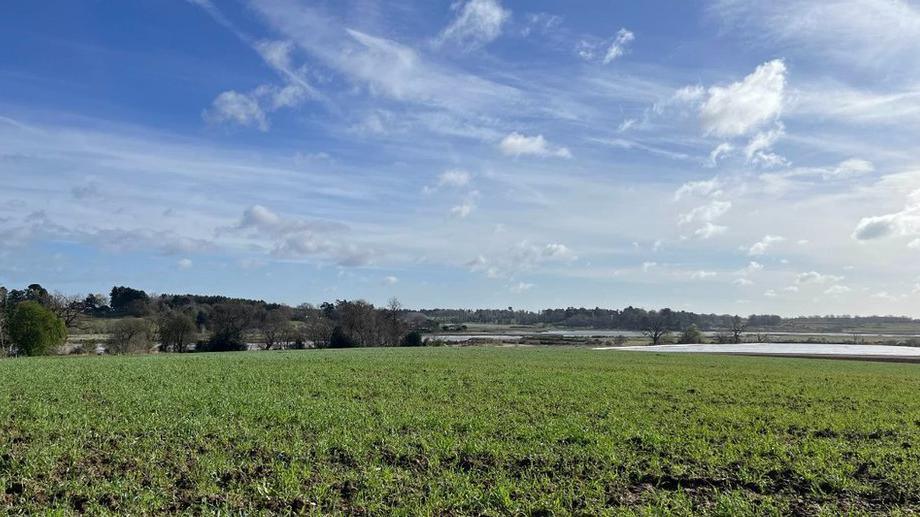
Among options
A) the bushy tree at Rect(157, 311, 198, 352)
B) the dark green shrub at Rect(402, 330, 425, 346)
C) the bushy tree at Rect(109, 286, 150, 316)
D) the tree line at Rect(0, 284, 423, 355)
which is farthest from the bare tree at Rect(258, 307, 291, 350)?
the bushy tree at Rect(109, 286, 150, 316)

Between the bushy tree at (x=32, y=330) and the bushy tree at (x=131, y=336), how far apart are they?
13471 millimetres

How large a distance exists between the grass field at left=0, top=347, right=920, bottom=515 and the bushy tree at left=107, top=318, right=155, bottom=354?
7208 cm

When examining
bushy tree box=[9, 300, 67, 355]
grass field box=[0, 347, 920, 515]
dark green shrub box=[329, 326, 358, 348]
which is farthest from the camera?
dark green shrub box=[329, 326, 358, 348]

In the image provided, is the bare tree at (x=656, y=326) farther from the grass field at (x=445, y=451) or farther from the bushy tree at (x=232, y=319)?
the grass field at (x=445, y=451)

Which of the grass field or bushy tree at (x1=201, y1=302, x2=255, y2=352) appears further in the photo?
bushy tree at (x1=201, y1=302, x2=255, y2=352)

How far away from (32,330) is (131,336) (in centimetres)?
2002

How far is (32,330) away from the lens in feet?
245

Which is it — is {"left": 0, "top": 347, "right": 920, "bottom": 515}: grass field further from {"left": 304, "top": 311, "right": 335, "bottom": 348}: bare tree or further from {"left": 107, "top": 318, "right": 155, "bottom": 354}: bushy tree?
{"left": 304, "top": 311, "right": 335, "bottom": 348}: bare tree

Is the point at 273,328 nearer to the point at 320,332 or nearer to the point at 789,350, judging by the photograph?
the point at 320,332

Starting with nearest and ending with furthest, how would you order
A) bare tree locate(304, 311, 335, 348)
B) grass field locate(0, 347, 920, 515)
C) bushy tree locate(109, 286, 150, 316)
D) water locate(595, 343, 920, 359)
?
1. grass field locate(0, 347, 920, 515)
2. water locate(595, 343, 920, 359)
3. bare tree locate(304, 311, 335, 348)
4. bushy tree locate(109, 286, 150, 316)

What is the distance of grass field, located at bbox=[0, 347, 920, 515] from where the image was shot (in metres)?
→ 10.9

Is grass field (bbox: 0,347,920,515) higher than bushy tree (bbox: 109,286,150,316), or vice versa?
bushy tree (bbox: 109,286,150,316)

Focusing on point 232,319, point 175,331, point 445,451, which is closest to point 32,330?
point 175,331

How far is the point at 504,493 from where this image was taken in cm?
1114
